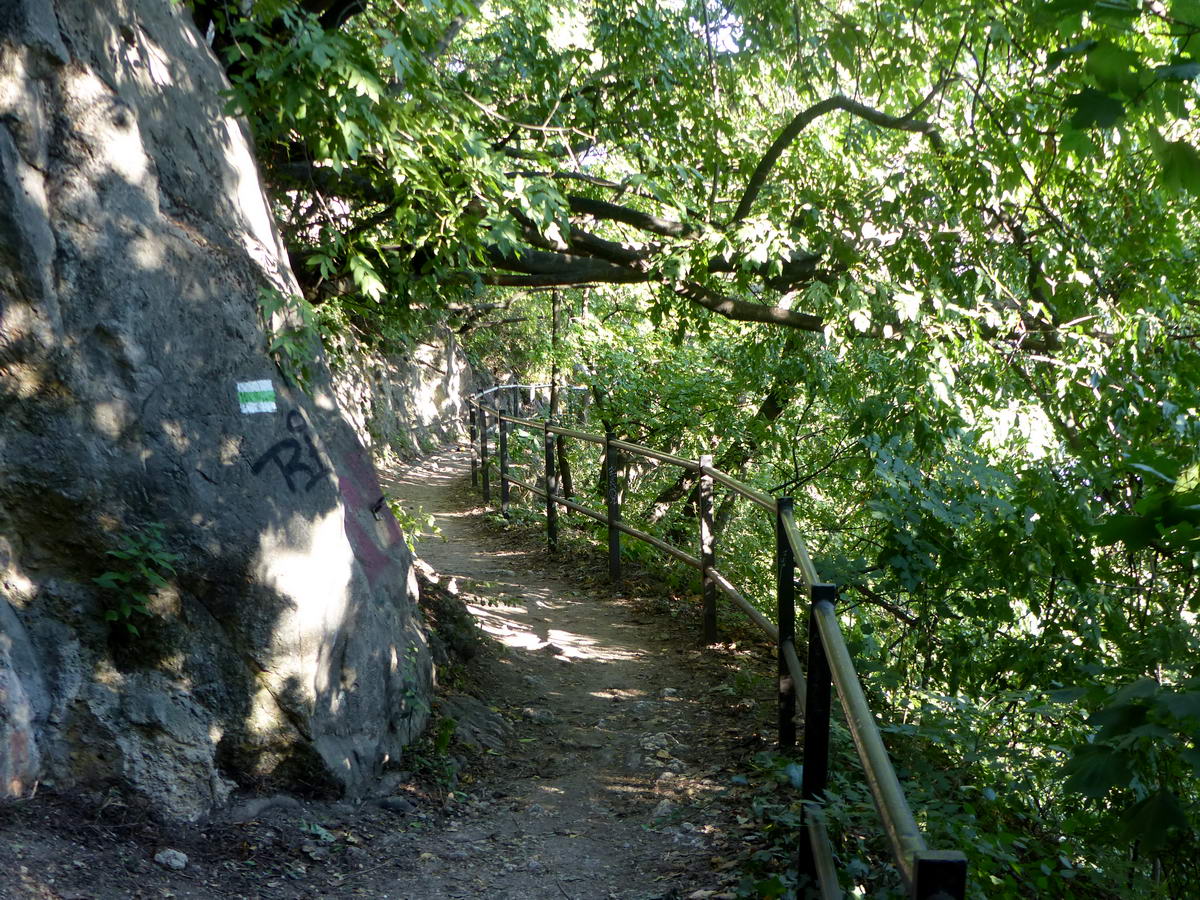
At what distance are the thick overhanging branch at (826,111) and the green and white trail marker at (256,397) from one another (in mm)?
3936

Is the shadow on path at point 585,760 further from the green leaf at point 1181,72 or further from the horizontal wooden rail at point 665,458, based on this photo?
the green leaf at point 1181,72

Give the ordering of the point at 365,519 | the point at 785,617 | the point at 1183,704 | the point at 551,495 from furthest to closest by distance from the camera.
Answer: the point at 551,495 < the point at 365,519 < the point at 785,617 < the point at 1183,704

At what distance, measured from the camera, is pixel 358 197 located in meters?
6.20

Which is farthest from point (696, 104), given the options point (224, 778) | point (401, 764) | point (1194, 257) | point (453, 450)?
point (453, 450)

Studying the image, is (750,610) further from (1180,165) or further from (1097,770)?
(1180,165)

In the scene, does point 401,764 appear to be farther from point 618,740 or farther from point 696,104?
point 696,104

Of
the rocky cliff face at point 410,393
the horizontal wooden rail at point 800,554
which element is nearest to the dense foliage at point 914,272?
the horizontal wooden rail at point 800,554

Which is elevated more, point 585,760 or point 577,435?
point 577,435

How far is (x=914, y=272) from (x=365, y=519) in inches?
168

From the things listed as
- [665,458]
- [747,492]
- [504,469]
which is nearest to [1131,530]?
[747,492]

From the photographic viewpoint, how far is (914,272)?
22.1ft

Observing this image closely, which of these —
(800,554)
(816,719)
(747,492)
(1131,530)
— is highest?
(1131,530)

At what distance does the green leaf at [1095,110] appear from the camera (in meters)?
1.94

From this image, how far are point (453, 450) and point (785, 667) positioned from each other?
63.5ft
